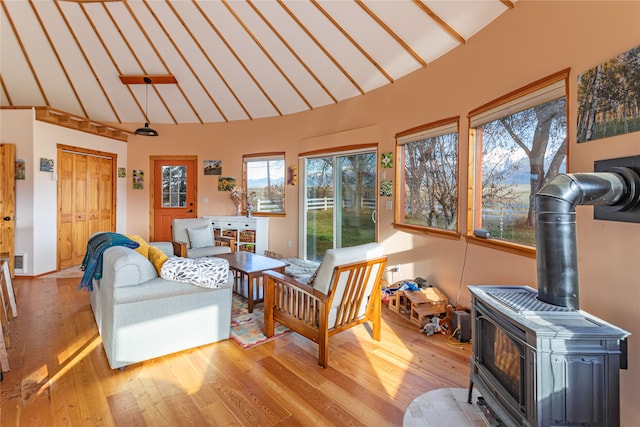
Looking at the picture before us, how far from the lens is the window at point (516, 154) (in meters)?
2.26

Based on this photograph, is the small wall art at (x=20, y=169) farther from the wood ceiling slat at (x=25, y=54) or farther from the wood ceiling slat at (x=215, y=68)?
the wood ceiling slat at (x=215, y=68)

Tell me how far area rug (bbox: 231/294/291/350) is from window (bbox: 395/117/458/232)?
2107 mm

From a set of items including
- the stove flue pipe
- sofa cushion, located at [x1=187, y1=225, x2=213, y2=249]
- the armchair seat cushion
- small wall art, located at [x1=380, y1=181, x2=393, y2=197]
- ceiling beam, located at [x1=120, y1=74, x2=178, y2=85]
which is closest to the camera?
the stove flue pipe

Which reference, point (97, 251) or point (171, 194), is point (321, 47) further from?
point (171, 194)

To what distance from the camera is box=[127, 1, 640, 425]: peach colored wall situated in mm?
1676

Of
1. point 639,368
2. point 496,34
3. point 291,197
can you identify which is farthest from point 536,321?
point 291,197

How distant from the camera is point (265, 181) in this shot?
19.8 ft

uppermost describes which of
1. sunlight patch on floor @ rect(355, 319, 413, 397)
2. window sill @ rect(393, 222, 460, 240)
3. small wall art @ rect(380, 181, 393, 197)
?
small wall art @ rect(380, 181, 393, 197)

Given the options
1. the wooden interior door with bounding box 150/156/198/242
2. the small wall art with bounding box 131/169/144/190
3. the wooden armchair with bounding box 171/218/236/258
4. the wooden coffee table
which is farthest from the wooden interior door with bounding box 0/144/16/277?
the wooden coffee table

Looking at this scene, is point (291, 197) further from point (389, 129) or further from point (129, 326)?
point (129, 326)

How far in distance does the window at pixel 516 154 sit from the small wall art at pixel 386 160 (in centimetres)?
124

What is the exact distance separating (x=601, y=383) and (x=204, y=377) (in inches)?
88.3

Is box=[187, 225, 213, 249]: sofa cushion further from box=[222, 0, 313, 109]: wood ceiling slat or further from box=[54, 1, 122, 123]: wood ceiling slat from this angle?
box=[54, 1, 122, 123]: wood ceiling slat

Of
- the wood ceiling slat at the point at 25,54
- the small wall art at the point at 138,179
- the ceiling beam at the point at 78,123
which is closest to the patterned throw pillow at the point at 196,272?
the ceiling beam at the point at 78,123
